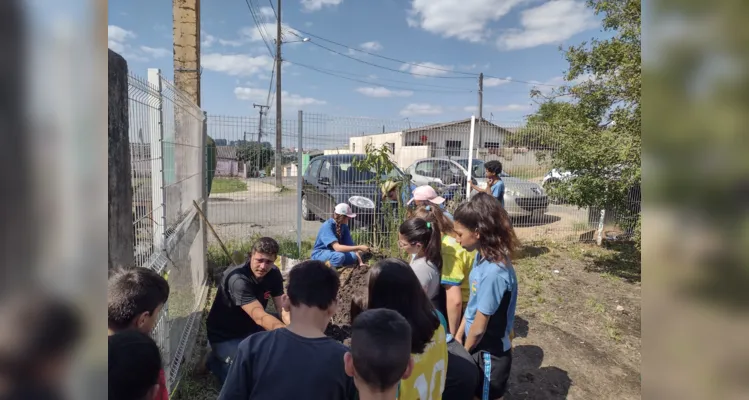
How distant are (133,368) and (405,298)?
3.67 ft

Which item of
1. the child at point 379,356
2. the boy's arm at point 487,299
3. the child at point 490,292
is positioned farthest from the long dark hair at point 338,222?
the child at point 379,356

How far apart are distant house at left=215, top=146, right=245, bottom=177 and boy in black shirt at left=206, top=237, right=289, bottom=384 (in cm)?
306

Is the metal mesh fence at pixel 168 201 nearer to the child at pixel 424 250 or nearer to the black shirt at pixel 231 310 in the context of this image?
the black shirt at pixel 231 310

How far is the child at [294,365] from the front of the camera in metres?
1.58

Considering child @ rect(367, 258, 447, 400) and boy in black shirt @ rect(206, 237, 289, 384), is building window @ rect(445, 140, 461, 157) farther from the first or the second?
child @ rect(367, 258, 447, 400)

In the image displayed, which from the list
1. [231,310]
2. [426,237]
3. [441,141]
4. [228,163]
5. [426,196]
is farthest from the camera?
[441,141]

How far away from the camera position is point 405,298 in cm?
191

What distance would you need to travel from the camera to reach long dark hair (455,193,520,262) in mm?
2492

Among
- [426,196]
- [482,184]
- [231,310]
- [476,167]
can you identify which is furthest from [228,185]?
[482,184]

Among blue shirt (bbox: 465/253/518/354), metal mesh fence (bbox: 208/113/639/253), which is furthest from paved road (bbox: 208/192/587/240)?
blue shirt (bbox: 465/253/518/354)

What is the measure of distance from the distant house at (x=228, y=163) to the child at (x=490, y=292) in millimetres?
4437

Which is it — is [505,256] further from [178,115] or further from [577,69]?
[577,69]

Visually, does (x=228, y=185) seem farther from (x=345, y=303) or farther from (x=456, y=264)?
(x=456, y=264)
